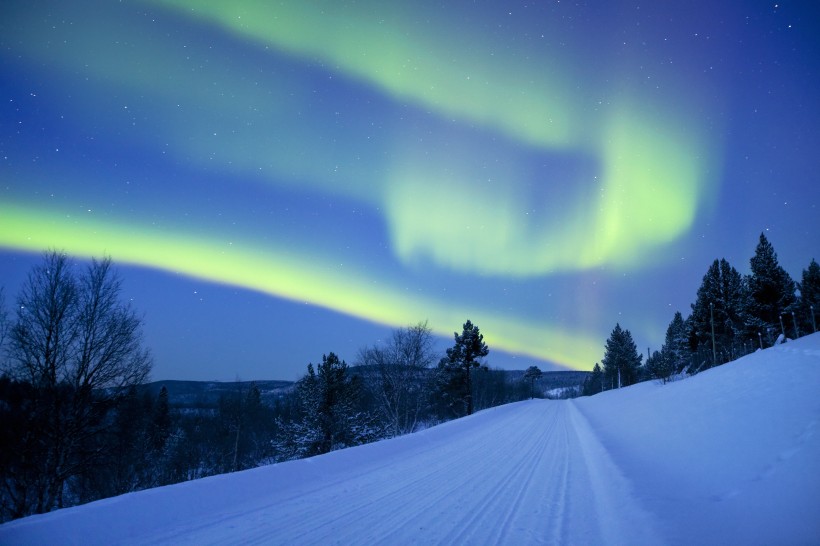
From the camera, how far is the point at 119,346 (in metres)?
17.6

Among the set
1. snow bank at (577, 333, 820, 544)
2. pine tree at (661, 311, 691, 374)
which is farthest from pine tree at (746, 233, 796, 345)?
snow bank at (577, 333, 820, 544)

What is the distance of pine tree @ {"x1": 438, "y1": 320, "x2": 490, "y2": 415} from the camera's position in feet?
164

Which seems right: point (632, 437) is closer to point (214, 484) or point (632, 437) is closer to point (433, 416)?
point (214, 484)

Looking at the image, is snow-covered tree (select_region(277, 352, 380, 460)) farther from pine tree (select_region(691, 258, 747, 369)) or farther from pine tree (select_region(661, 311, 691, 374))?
pine tree (select_region(661, 311, 691, 374))

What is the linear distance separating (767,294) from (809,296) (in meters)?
20.3

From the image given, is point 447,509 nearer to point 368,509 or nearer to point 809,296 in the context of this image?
point 368,509

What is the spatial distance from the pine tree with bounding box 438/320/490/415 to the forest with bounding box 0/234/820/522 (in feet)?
0.57

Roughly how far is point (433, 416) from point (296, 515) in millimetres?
54967

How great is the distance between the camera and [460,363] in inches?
1991

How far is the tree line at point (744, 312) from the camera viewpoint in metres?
46.7

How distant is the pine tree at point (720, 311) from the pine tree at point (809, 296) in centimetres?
1031

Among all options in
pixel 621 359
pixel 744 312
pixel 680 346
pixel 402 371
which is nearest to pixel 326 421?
pixel 402 371

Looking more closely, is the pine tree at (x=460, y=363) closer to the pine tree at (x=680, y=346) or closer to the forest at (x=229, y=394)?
the forest at (x=229, y=394)

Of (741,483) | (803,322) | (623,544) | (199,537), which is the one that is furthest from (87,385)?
(803,322)
